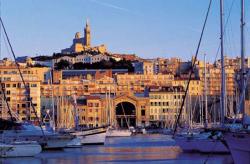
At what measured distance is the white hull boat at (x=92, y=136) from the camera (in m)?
56.8

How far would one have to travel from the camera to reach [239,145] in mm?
24812

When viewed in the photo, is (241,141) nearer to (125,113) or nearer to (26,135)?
(26,135)

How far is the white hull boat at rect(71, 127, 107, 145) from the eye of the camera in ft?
186

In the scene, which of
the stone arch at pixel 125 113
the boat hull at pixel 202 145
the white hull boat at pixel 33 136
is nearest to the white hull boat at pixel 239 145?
the boat hull at pixel 202 145

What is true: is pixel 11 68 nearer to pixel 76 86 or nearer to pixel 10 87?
pixel 10 87

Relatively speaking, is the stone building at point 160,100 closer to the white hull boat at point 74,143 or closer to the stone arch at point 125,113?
the stone arch at point 125,113

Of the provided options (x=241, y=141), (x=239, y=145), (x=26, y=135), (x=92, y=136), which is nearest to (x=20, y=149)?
(x=26, y=135)

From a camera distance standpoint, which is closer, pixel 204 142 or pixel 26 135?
pixel 204 142

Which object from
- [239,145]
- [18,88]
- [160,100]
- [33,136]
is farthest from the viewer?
[160,100]

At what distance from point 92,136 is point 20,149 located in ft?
64.0

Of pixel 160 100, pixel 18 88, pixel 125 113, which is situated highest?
pixel 18 88

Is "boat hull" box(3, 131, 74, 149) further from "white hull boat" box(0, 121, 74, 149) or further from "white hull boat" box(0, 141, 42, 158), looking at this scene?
"white hull boat" box(0, 141, 42, 158)

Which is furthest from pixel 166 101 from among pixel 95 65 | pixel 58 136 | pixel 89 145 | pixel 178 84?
pixel 58 136

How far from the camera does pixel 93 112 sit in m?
133
